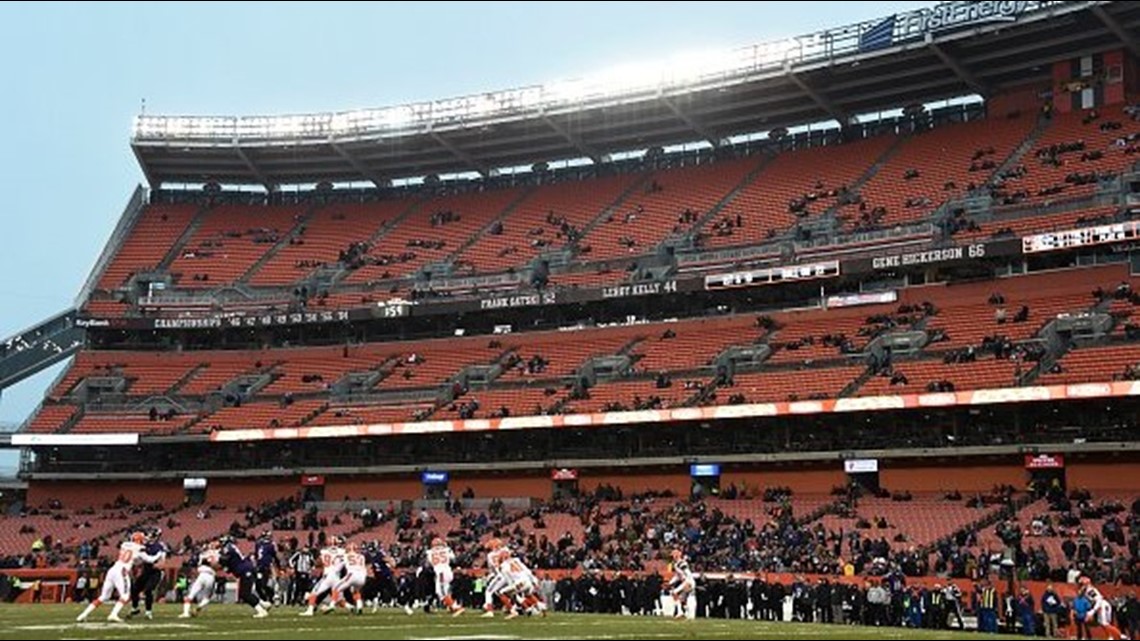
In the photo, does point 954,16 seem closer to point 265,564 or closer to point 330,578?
point 265,564

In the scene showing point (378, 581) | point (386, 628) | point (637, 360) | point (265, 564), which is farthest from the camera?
point (637, 360)

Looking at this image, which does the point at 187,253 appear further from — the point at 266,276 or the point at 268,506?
the point at 268,506

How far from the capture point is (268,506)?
58.0 meters

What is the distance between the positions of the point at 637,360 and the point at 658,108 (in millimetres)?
14909

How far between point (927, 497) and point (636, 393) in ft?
43.2

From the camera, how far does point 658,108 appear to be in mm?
63031

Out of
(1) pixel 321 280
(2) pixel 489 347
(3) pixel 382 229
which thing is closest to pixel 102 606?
(2) pixel 489 347

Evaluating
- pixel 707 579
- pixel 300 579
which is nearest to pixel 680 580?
pixel 707 579

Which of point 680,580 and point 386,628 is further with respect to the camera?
point 680,580

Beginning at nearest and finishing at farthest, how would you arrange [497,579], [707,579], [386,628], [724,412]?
[386,628] → [497,579] → [707,579] → [724,412]

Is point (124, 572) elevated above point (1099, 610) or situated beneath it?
elevated above

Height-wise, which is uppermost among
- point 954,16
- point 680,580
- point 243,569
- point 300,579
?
point 954,16

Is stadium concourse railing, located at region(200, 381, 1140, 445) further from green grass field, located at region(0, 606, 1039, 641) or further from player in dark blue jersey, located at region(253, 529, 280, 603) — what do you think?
player in dark blue jersey, located at region(253, 529, 280, 603)

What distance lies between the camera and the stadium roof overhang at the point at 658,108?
175 ft
